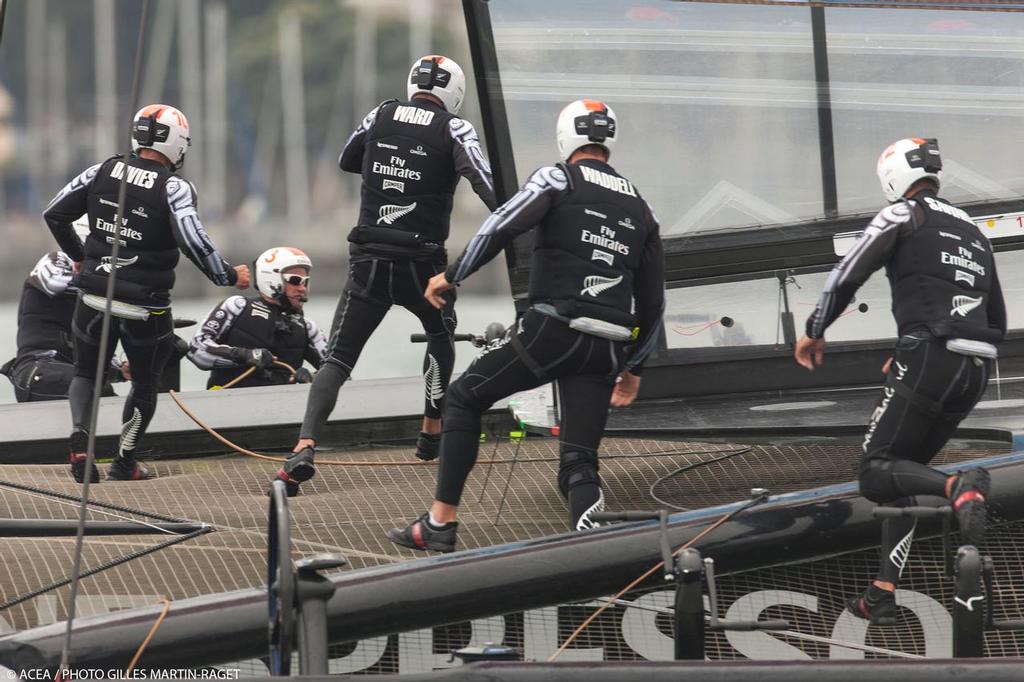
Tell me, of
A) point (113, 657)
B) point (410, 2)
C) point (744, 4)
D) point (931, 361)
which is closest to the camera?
point (113, 657)

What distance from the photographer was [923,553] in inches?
239

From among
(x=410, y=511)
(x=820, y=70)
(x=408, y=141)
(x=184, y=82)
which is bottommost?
(x=410, y=511)

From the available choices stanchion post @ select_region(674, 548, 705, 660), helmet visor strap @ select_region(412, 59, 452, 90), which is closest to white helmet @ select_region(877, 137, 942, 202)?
stanchion post @ select_region(674, 548, 705, 660)

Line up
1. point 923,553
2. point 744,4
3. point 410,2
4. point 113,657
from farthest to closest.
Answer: point 410,2 < point 744,4 < point 923,553 < point 113,657

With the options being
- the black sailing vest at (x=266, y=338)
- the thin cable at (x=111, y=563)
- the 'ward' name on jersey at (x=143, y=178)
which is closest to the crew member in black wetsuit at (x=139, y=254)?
the 'ward' name on jersey at (x=143, y=178)

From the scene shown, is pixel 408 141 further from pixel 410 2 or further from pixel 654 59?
pixel 410 2

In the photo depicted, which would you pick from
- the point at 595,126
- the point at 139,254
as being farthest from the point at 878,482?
the point at 139,254

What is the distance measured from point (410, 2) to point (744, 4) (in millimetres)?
32193

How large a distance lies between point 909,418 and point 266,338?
214 inches

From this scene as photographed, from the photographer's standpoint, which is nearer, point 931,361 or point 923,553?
point 931,361

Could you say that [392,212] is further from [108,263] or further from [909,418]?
[909,418]

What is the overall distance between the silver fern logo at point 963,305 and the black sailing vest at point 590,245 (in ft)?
3.77

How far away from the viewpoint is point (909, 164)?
5875 millimetres

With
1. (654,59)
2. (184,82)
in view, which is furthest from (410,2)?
(654,59)
